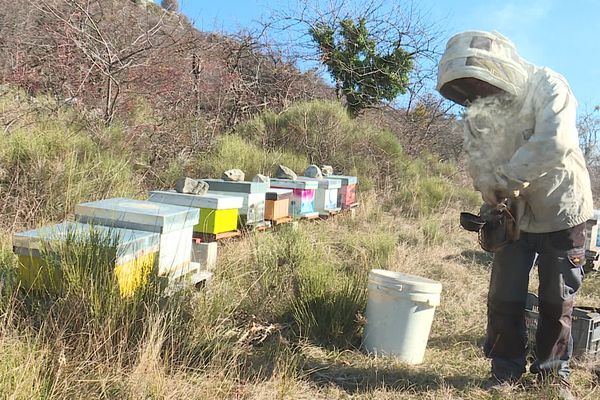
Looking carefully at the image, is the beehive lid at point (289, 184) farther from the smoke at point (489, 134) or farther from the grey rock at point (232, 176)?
the smoke at point (489, 134)

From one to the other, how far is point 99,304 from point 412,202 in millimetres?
6423

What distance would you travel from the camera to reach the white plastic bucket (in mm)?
2762

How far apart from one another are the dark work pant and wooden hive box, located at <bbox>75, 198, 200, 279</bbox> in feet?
5.39

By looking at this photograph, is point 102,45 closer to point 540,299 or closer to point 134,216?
point 134,216

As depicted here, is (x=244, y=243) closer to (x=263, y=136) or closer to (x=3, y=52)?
(x=263, y=136)

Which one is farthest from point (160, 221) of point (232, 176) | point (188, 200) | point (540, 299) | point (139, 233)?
point (232, 176)

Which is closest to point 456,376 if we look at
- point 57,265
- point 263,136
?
point 57,265

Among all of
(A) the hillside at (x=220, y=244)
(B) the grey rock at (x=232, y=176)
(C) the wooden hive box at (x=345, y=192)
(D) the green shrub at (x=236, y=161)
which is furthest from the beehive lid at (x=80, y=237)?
(C) the wooden hive box at (x=345, y=192)

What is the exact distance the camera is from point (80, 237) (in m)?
2.40

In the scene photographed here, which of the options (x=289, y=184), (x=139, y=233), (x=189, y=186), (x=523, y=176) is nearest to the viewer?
(x=523, y=176)

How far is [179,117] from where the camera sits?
7.16 meters

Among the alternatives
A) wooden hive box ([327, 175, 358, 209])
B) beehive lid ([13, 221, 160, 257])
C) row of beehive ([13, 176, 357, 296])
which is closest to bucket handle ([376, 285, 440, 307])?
row of beehive ([13, 176, 357, 296])

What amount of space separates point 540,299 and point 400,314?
0.70 metres

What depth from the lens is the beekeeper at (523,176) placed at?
2170mm
